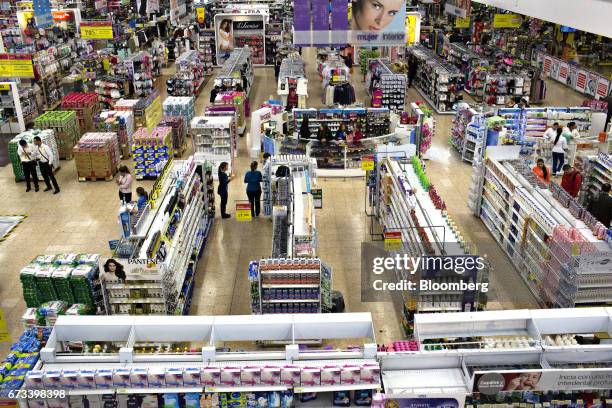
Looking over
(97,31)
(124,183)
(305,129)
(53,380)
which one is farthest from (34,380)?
(97,31)

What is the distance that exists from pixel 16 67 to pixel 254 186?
1060 centimetres

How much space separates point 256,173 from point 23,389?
7249mm

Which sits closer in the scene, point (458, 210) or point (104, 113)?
point (458, 210)

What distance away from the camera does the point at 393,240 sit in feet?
29.9

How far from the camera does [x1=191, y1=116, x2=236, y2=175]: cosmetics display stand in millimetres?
15141

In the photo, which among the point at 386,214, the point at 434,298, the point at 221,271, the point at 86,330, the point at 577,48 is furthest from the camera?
the point at 577,48

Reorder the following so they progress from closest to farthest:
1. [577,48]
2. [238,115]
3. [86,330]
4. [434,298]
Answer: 1. [86,330]
2. [434,298]
3. [238,115]
4. [577,48]

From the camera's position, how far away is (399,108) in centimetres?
2111

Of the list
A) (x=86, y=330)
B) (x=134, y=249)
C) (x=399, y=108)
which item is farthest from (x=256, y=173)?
(x=399, y=108)

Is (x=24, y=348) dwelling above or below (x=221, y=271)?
above

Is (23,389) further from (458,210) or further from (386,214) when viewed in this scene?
(458,210)

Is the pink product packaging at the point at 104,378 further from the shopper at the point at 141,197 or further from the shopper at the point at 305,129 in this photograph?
the shopper at the point at 305,129

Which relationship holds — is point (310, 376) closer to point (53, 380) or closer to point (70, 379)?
point (70, 379)

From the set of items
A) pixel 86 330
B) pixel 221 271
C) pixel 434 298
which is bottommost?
pixel 221 271
